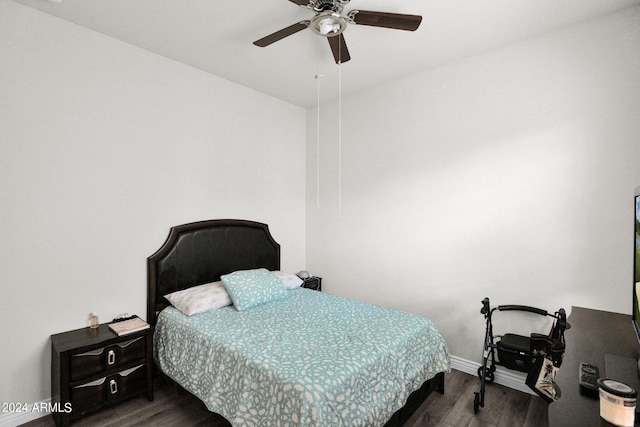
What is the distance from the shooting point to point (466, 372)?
293 cm

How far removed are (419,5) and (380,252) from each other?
230cm

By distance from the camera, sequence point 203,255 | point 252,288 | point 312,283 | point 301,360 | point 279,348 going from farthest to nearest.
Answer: point 312,283, point 203,255, point 252,288, point 279,348, point 301,360

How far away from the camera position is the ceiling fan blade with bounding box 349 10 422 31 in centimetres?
181

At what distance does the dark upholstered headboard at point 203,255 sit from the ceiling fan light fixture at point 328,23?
2072mm

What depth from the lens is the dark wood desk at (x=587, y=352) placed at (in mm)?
980

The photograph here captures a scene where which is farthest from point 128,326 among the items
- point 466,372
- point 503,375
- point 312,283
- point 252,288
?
point 503,375

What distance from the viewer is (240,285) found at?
2.82m

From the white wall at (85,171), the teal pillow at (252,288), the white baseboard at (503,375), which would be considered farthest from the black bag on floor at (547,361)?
the white wall at (85,171)

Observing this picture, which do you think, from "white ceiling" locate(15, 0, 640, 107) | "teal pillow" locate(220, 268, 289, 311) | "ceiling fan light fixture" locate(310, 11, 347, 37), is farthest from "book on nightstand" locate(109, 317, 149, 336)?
"ceiling fan light fixture" locate(310, 11, 347, 37)

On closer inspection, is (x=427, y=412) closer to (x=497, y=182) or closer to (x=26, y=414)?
(x=497, y=182)

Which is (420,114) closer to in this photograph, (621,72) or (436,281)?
(621,72)

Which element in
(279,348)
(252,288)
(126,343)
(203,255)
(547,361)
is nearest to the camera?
(279,348)

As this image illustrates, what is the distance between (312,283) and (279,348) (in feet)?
6.45

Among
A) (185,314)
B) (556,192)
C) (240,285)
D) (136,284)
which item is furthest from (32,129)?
(556,192)
